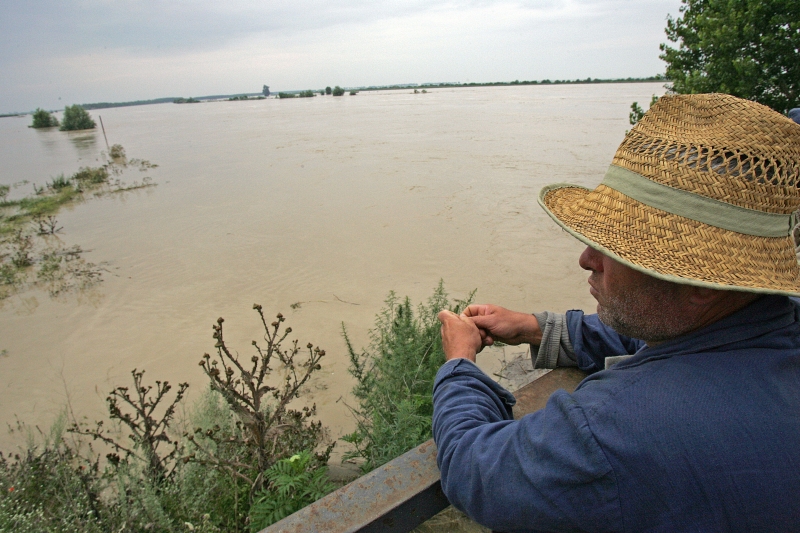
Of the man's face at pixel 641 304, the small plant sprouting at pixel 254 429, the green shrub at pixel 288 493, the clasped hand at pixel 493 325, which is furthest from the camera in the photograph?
the small plant sprouting at pixel 254 429

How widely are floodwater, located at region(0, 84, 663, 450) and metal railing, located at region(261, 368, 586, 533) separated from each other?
9.55 ft

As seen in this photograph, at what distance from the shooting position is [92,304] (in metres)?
6.69

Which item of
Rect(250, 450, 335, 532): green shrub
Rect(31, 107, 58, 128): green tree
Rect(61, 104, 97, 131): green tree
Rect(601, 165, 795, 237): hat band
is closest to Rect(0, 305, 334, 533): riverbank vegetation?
Rect(250, 450, 335, 532): green shrub

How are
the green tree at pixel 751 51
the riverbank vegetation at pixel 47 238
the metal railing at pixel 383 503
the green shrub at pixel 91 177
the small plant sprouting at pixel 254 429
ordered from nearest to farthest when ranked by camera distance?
1. the metal railing at pixel 383 503
2. the small plant sprouting at pixel 254 429
3. the green tree at pixel 751 51
4. the riverbank vegetation at pixel 47 238
5. the green shrub at pixel 91 177

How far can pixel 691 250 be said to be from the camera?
3.39 feet

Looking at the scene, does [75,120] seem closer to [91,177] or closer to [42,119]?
[42,119]

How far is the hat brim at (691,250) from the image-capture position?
0.98 meters

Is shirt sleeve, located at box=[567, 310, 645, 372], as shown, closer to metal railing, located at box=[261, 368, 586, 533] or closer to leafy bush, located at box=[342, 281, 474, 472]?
metal railing, located at box=[261, 368, 586, 533]

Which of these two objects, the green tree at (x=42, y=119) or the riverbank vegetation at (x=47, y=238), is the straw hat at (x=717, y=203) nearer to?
the riverbank vegetation at (x=47, y=238)

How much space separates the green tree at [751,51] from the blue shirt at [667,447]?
6.90m

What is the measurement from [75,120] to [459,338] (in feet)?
148

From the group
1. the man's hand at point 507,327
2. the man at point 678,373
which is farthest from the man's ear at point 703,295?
the man's hand at point 507,327

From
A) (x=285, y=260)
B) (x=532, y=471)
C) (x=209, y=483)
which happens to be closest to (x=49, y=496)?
(x=209, y=483)

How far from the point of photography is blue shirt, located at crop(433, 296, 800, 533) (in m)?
0.83
